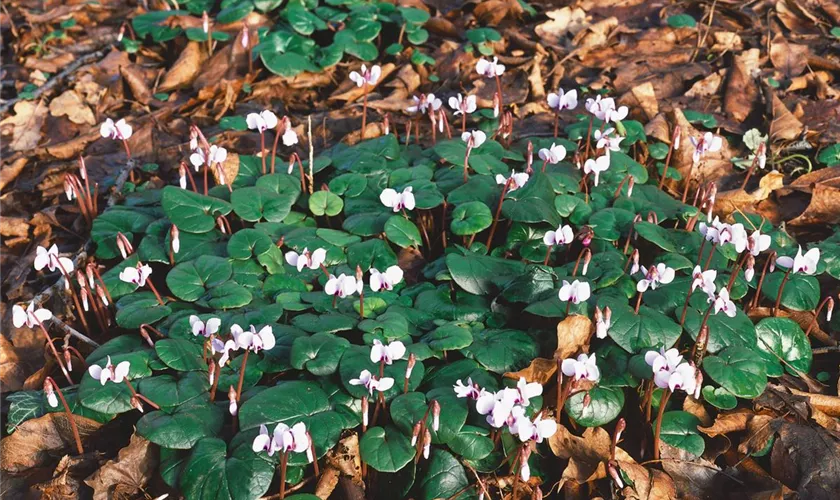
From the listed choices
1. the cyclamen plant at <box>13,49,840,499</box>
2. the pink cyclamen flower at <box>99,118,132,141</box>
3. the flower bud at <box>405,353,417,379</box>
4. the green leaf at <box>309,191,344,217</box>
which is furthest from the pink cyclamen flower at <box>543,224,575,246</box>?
the pink cyclamen flower at <box>99,118,132,141</box>

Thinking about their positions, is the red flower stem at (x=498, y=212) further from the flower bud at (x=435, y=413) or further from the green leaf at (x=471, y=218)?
the flower bud at (x=435, y=413)

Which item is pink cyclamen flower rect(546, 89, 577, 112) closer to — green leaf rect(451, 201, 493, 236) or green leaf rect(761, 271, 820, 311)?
green leaf rect(451, 201, 493, 236)

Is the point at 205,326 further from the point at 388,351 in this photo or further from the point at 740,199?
the point at 740,199

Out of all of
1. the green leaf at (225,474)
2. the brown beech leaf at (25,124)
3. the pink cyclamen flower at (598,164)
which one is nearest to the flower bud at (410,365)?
the green leaf at (225,474)

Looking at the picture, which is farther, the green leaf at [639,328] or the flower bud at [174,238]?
the flower bud at [174,238]

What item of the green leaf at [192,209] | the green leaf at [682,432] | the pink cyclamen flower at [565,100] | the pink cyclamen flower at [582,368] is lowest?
the green leaf at [682,432]
